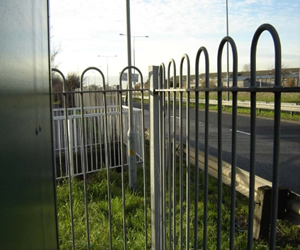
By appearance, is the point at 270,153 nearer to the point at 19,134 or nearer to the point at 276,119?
the point at 276,119

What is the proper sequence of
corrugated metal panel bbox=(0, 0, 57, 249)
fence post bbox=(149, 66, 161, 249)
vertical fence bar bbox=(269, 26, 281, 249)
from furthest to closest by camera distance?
fence post bbox=(149, 66, 161, 249), vertical fence bar bbox=(269, 26, 281, 249), corrugated metal panel bbox=(0, 0, 57, 249)

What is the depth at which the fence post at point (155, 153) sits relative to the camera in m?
2.86

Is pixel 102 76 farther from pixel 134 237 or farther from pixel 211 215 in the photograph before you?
pixel 211 215

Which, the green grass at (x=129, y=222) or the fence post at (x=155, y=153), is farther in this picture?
the green grass at (x=129, y=222)

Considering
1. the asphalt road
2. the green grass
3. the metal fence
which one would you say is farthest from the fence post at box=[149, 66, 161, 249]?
the asphalt road

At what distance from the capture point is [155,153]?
9.57 ft

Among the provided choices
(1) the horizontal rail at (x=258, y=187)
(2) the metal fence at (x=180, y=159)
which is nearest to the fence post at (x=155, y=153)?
(2) the metal fence at (x=180, y=159)

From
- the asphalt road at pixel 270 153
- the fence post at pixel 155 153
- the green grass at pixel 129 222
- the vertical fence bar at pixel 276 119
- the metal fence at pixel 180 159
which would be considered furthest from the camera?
the asphalt road at pixel 270 153

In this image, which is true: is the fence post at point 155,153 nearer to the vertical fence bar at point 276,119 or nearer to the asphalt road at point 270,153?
the vertical fence bar at point 276,119

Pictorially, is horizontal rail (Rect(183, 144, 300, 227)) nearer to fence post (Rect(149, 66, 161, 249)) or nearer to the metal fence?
the metal fence

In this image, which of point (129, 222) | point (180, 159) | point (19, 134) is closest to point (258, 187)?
point (180, 159)

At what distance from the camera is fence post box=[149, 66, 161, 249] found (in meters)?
2.86

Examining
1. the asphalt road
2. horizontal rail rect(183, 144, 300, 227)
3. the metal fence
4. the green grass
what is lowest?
the green grass

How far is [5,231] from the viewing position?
2.54 ft
